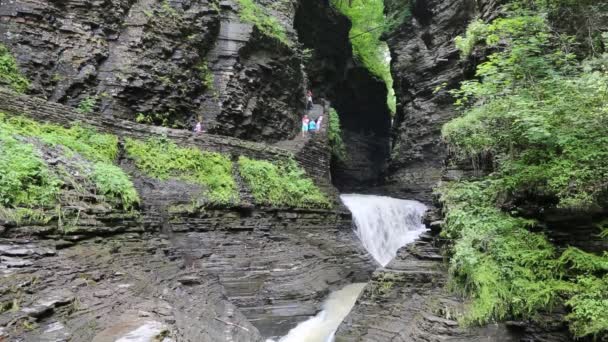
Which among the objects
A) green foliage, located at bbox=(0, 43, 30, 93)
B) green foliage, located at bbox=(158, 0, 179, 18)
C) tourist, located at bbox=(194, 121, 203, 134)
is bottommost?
tourist, located at bbox=(194, 121, 203, 134)

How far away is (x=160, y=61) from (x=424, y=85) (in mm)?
15807

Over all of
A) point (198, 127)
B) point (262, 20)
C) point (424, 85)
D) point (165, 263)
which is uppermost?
point (262, 20)

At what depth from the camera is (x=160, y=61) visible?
14.7m

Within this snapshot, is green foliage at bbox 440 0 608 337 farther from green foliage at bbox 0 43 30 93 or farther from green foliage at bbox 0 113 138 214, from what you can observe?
green foliage at bbox 0 43 30 93

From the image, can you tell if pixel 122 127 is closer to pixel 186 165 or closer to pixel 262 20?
pixel 186 165

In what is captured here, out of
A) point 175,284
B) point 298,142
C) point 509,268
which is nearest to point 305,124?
point 298,142

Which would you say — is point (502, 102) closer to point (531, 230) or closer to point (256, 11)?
point (531, 230)

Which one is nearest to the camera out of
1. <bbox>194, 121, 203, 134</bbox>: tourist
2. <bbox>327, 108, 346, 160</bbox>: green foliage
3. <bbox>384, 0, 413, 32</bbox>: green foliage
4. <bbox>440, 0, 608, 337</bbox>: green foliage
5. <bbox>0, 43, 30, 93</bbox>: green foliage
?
<bbox>440, 0, 608, 337</bbox>: green foliage

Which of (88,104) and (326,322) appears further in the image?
(88,104)

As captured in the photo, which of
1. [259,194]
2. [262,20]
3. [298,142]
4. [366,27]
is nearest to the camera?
[259,194]

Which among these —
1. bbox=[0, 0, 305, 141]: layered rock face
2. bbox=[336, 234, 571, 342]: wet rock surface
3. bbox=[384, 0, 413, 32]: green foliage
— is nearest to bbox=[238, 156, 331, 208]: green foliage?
bbox=[0, 0, 305, 141]: layered rock face

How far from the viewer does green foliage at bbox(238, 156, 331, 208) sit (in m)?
13.0

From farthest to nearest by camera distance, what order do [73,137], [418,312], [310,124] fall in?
[310,124] → [73,137] → [418,312]

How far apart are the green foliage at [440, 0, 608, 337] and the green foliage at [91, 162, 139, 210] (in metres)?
6.77
